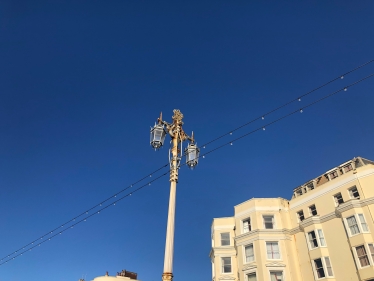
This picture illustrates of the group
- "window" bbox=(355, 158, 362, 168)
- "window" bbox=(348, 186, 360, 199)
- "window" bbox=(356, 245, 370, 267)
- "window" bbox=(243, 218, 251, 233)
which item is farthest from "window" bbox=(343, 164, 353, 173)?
"window" bbox=(243, 218, 251, 233)

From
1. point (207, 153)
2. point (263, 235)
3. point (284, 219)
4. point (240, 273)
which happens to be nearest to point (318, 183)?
point (284, 219)

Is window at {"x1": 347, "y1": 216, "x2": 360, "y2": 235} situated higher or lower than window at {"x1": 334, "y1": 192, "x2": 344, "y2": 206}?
lower

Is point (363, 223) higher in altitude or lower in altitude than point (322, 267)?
higher

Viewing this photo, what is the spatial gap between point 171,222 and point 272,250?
79.0 feet

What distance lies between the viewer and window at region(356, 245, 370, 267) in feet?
83.9

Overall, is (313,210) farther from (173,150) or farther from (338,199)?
(173,150)

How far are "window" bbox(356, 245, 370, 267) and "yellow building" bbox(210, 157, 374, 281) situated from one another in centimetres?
8

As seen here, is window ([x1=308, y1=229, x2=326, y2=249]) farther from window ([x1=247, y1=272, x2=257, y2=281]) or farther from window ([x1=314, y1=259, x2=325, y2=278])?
window ([x1=247, y1=272, x2=257, y2=281])

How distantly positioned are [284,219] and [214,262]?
9308mm

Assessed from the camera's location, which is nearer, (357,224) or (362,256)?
(362,256)

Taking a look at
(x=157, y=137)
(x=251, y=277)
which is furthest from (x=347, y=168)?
(x=157, y=137)

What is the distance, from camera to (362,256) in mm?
25922

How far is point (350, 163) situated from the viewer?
31.9 meters

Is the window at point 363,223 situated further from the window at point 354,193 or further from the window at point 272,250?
the window at point 272,250
